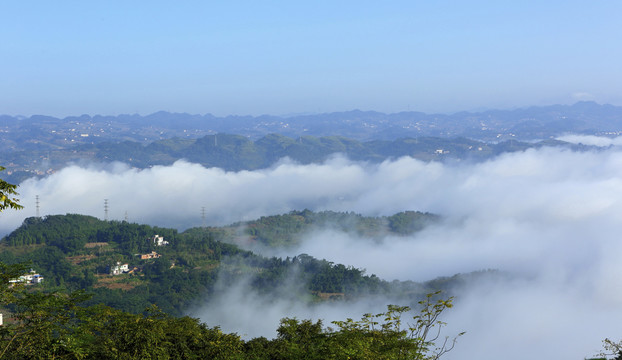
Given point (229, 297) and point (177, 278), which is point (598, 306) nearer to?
point (229, 297)

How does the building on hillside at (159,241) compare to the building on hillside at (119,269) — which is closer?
the building on hillside at (119,269)

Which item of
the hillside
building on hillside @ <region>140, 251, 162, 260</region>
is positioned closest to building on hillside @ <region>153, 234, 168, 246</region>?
the hillside

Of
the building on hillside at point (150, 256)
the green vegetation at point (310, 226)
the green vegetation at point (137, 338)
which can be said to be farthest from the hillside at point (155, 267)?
the green vegetation at point (137, 338)

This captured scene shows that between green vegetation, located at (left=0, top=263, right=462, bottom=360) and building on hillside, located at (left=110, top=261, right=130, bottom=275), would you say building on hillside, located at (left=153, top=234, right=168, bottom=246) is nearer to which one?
building on hillside, located at (left=110, top=261, right=130, bottom=275)

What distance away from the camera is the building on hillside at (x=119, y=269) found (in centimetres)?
10544

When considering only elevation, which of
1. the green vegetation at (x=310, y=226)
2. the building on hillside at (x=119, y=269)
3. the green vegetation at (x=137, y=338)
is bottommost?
the green vegetation at (x=310, y=226)

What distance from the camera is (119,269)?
4218 inches

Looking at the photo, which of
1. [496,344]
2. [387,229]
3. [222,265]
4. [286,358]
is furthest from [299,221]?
[286,358]

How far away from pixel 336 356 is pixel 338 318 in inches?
3190

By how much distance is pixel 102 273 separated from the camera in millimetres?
105375

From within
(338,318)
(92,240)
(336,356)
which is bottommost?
(338,318)

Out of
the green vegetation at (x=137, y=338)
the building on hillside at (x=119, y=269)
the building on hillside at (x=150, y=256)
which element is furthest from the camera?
the building on hillside at (x=150, y=256)

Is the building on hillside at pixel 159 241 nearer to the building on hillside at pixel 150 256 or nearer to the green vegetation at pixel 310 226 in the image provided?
the building on hillside at pixel 150 256

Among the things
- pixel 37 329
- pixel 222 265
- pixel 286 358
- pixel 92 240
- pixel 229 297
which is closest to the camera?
pixel 37 329
